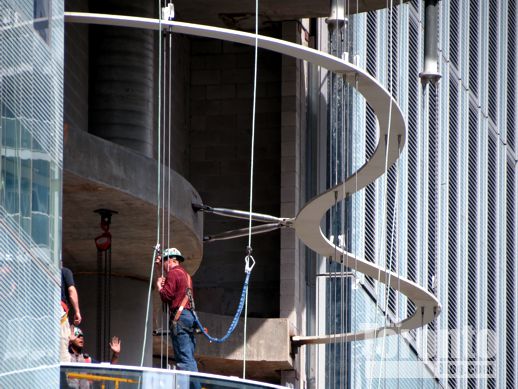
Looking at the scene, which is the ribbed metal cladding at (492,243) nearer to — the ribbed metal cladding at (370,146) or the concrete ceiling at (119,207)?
the ribbed metal cladding at (370,146)

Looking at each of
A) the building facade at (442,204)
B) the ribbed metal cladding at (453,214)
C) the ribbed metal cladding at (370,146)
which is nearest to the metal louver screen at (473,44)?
the building facade at (442,204)

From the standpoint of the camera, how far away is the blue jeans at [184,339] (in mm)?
19688

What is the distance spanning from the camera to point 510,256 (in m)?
49.4

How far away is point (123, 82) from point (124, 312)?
372 cm

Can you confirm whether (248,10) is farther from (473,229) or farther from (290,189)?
(473,229)

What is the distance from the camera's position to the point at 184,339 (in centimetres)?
1972

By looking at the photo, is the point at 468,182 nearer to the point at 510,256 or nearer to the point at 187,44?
the point at 510,256

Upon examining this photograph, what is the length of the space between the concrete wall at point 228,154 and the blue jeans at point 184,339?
14975 millimetres

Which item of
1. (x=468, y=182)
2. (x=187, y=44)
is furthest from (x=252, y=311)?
(x=468, y=182)

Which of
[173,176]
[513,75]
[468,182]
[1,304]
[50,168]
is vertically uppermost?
[513,75]

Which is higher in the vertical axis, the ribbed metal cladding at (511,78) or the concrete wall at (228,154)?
Result: the ribbed metal cladding at (511,78)

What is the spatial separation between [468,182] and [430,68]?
21.2 m

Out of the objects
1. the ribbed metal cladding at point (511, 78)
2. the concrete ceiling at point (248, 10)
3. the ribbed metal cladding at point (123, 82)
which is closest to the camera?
the ribbed metal cladding at point (123, 82)

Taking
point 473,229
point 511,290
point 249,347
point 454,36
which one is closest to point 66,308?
point 249,347
